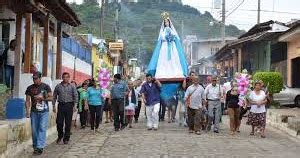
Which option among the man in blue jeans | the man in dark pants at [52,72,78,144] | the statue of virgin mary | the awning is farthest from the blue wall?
the man in blue jeans

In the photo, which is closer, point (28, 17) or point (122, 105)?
point (28, 17)

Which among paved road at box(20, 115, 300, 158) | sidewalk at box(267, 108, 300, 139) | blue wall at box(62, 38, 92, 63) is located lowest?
paved road at box(20, 115, 300, 158)

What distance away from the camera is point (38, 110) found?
40.9 ft

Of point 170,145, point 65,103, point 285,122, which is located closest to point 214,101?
point 285,122

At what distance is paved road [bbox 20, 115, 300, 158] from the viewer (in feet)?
40.8

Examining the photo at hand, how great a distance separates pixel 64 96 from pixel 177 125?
23.4ft

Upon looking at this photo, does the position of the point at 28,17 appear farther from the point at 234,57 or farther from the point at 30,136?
the point at 234,57

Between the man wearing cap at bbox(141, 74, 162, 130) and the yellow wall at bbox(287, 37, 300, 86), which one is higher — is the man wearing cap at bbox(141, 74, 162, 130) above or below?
below

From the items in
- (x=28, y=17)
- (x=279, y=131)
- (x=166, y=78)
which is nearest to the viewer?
(x=28, y=17)

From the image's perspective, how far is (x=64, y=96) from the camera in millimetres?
14141

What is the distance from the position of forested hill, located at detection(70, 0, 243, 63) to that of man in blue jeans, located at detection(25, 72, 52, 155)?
1835 inches

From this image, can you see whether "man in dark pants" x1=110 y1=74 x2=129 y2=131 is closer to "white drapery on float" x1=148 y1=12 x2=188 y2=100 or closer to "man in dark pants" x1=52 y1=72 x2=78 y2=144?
"white drapery on float" x1=148 y1=12 x2=188 y2=100

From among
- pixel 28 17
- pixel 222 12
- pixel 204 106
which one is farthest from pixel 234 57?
pixel 28 17

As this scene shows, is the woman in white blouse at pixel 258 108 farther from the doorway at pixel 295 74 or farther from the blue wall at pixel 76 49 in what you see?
the doorway at pixel 295 74
